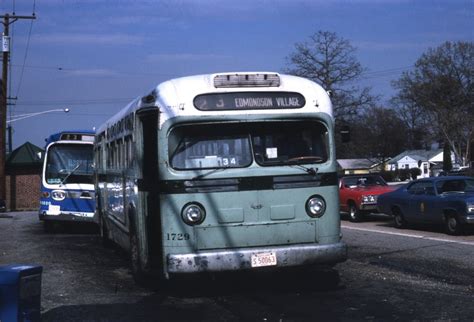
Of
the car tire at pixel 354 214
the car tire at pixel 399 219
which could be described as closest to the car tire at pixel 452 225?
the car tire at pixel 399 219

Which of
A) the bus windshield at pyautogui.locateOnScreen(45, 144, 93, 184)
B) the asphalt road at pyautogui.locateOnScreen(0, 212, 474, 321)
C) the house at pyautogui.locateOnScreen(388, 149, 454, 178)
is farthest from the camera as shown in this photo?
the house at pyautogui.locateOnScreen(388, 149, 454, 178)

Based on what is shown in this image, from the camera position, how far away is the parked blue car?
1562 cm

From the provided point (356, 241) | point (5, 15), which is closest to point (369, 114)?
point (5, 15)

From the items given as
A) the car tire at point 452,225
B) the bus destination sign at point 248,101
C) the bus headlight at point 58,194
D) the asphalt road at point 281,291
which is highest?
the bus destination sign at point 248,101

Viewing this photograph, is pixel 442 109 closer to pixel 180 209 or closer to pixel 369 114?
pixel 369 114

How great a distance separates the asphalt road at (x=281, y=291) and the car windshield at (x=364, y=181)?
9.17 m

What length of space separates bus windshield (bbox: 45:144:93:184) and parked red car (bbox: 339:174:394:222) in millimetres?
8164

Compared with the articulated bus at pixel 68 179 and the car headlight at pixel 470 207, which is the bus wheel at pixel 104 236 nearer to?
the articulated bus at pixel 68 179

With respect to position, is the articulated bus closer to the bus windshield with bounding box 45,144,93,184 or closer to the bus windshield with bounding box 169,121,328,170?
the bus windshield with bounding box 45,144,93,184

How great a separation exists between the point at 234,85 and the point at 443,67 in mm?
62139

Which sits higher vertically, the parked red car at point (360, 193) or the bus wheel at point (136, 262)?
the parked red car at point (360, 193)

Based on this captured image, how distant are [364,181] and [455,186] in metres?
6.33

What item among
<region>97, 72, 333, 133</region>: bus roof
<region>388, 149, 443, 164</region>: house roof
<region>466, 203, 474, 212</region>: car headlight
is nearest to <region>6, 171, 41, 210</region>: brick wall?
<region>466, 203, 474, 212</region>: car headlight

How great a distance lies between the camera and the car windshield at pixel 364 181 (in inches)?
905
